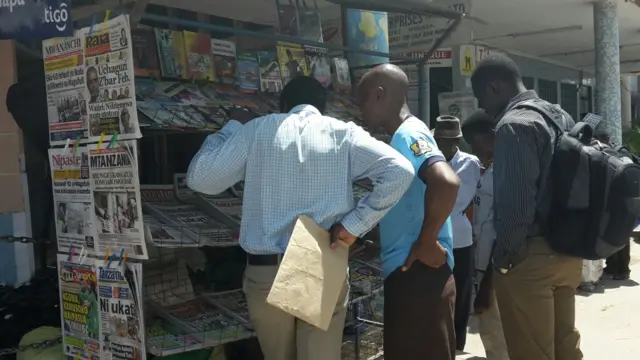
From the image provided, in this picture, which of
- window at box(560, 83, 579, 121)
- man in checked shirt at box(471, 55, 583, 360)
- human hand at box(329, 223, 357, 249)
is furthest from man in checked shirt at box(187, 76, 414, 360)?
window at box(560, 83, 579, 121)

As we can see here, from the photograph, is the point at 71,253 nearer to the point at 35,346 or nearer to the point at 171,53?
the point at 35,346

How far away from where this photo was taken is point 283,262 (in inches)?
91.0

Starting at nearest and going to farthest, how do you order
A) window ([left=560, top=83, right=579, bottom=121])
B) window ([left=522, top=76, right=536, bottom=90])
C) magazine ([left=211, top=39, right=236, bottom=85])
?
1. magazine ([left=211, top=39, right=236, bottom=85])
2. window ([left=522, top=76, right=536, bottom=90])
3. window ([left=560, top=83, right=579, bottom=121])

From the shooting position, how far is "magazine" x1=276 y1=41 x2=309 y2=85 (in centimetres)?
391

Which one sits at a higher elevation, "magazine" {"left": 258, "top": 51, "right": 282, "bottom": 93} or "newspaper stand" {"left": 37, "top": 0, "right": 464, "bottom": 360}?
"magazine" {"left": 258, "top": 51, "right": 282, "bottom": 93}

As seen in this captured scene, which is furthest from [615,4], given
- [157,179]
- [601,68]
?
[157,179]

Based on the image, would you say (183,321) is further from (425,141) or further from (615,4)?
(615,4)

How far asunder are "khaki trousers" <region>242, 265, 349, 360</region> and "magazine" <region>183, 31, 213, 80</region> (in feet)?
4.55

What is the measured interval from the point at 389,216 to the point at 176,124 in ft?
3.65

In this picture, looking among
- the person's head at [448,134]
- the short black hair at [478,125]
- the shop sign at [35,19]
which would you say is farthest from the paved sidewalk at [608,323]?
the shop sign at [35,19]

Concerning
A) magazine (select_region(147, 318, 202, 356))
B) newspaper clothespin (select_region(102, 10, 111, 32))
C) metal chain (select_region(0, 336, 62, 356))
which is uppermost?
newspaper clothespin (select_region(102, 10, 111, 32))

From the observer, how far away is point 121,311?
2.86 m

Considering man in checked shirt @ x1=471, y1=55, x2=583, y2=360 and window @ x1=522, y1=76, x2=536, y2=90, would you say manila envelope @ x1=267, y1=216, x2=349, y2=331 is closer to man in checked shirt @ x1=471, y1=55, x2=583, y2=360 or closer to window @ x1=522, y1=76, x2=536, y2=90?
man in checked shirt @ x1=471, y1=55, x2=583, y2=360

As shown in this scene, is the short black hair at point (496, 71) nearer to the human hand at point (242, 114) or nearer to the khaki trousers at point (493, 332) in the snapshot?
the human hand at point (242, 114)
